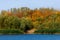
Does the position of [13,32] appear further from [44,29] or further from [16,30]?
[44,29]

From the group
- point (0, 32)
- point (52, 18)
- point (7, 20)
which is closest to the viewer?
point (0, 32)

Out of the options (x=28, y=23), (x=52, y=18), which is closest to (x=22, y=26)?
(x=28, y=23)

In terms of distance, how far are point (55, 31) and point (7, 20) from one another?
1277 centimetres

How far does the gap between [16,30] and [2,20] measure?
5800 millimetres

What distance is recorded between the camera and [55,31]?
53.4 metres

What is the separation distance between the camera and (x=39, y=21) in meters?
60.4

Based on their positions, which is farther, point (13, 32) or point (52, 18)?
point (52, 18)

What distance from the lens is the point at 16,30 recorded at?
5397 cm

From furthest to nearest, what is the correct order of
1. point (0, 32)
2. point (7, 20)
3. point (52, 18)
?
point (52, 18), point (7, 20), point (0, 32)

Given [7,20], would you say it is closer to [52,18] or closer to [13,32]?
[13,32]

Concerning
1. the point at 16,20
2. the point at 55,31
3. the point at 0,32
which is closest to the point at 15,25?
the point at 16,20

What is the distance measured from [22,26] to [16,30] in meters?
2.62

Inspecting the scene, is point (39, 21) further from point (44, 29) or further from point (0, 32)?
point (0, 32)

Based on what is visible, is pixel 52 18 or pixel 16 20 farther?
pixel 52 18
